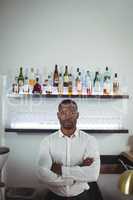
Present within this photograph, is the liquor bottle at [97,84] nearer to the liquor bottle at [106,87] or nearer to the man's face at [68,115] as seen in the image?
the liquor bottle at [106,87]

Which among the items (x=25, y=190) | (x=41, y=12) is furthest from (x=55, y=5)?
(x=25, y=190)

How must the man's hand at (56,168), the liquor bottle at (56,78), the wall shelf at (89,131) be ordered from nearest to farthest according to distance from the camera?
1. the man's hand at (56,168)
2. the wall shelf at (89,131)
3. the liquor bottle at (56,78)

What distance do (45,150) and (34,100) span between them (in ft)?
3.62

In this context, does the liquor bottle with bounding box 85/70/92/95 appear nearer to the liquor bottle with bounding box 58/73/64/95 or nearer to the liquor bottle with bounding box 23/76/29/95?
the liquor bottle with bounding box 58/73/64/95

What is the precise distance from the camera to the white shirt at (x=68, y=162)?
6.67ft

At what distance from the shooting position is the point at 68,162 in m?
2.13

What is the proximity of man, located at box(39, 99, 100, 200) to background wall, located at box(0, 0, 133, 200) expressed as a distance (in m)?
1.05

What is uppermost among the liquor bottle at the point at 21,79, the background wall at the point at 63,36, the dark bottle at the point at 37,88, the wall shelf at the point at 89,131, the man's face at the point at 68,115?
the background wall at the point at 63,36

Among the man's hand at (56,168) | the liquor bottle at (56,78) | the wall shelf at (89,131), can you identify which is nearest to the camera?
the man's hand at (56,168)

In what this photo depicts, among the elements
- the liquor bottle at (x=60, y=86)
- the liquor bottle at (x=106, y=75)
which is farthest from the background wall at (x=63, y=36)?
the liquor bottle at (x=60, y=86)

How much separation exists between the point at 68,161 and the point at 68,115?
347 millimetres

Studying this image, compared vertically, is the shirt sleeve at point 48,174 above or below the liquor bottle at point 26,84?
below

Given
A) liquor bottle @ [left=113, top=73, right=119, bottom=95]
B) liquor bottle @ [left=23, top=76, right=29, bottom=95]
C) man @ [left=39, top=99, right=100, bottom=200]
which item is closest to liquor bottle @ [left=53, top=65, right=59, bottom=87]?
liquor bottle @ [left=23, top=76, right=29, bottom=95]

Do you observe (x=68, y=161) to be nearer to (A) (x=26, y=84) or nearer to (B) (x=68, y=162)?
(B) (x=68, y=162)
